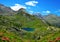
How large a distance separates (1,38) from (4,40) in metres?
1.09

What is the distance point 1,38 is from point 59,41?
17414mm

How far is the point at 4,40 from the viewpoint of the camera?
54.8 metres

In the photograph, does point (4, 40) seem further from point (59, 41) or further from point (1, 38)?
point (59, 41)

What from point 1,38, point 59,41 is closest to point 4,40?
point 1,38

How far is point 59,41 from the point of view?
55.1 metres

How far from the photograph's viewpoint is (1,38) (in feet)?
180

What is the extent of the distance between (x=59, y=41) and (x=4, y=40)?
1648 cm
